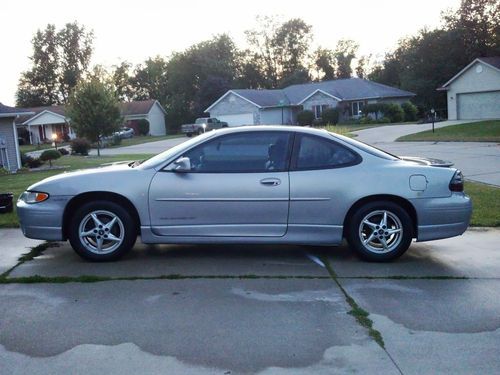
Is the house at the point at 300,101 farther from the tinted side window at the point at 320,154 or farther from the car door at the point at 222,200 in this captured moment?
the car door at the point at 222,200

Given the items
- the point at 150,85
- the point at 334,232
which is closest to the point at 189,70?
the point at 150,85

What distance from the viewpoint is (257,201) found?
20.6ft

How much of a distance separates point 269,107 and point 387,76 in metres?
26.6

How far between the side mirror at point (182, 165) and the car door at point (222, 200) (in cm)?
4

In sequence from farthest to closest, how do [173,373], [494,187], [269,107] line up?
1. [269,107]
2. [494,187]
3. [173,373]

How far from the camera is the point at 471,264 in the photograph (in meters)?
6.41

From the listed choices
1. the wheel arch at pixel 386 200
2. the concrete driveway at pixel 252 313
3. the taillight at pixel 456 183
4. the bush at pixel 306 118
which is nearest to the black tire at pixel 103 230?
the concrete driveway at pixel 252 313

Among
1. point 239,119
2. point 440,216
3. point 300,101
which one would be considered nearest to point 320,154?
point 440,216

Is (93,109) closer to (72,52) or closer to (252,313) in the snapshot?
(252,313)

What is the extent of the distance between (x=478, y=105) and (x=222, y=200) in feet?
155

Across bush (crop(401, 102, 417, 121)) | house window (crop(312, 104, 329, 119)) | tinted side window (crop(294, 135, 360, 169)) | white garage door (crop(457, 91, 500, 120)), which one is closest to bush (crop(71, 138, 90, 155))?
house window (crop(312, 104, 329, 119))

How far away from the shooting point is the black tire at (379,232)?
637 cm

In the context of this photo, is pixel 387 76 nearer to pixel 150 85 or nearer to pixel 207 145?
pixel 150 85

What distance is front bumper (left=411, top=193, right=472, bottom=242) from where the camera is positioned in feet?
20.8
